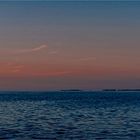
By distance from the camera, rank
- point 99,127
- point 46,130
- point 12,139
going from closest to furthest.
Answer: point 12,139 → point 46,130 → point 99,127

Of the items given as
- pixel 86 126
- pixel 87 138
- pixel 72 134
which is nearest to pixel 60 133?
Answer: pixel 72 134

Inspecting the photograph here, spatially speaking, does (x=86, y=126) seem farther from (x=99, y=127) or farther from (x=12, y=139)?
(x=12, y=139)

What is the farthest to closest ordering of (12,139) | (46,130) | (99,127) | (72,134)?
(99,127), (46,130), (72,134), (12,139)

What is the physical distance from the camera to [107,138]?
34688mm

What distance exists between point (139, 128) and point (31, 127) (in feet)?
33.4

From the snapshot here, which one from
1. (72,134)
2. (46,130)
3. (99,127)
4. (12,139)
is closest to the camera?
(12,139)

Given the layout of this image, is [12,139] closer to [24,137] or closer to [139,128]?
[24,137]

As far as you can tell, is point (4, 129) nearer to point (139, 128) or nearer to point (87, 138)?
point (87, 138)

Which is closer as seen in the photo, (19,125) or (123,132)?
(123,132)

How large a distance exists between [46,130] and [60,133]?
2.62 meters

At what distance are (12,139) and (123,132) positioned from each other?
33.2 feet

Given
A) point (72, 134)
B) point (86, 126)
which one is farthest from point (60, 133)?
point (86, 126)

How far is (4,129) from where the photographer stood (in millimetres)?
40562

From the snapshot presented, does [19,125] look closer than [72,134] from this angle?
No
